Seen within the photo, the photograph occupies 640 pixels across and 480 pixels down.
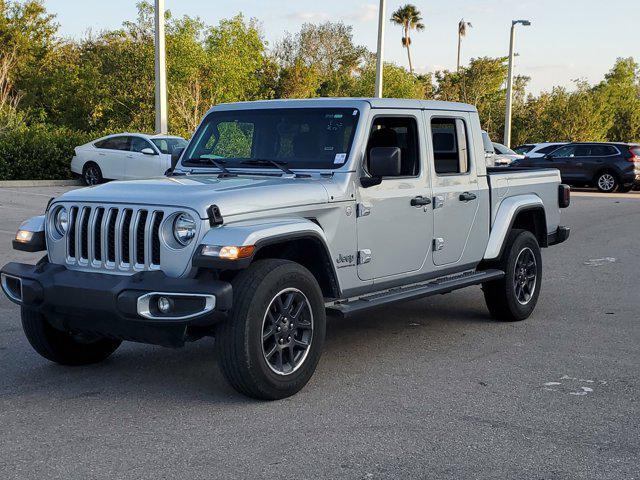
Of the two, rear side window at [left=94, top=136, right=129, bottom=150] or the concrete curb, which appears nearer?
the concrete curb

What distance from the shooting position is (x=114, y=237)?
5258 mm

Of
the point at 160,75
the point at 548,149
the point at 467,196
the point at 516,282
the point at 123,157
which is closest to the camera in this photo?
the point at 467,196

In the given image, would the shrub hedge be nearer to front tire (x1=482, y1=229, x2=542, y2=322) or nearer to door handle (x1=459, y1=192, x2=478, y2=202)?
front tire (x1=482, y1=229, x2=542, y2=322)

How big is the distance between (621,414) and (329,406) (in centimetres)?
169

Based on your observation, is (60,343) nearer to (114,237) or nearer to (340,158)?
(114,237)

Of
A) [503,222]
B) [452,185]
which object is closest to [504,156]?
[503,222]

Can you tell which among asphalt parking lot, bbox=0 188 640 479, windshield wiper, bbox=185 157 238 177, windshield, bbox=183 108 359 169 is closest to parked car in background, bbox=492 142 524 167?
asphalt parking lot, bbox=0 188 640 479

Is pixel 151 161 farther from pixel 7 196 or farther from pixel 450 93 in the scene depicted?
pixel 450 93

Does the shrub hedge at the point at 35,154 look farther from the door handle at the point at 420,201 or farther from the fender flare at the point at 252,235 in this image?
the fender flare at the point at 252,235

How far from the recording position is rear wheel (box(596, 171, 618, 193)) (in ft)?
89.6

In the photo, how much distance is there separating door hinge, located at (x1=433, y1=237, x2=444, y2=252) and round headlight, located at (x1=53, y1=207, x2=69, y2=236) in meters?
2.72

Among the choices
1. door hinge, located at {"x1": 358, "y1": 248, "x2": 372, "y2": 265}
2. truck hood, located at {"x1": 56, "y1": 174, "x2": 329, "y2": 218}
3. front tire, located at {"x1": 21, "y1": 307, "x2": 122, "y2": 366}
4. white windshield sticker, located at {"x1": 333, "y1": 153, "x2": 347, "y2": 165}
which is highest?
white windshield sticker, located at {"x1": 333, "y1": 153, "x2": 347, "y2": 165}

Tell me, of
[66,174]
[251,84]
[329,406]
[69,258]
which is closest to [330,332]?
[329,406]

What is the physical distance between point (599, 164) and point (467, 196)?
859 inches
